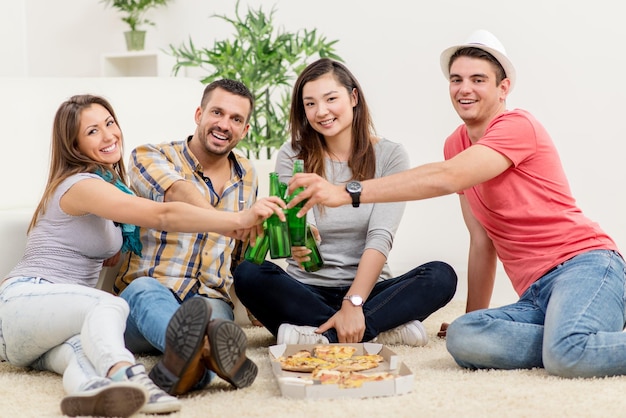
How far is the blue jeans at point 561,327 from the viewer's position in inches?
79.0

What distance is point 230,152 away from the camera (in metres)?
2.62

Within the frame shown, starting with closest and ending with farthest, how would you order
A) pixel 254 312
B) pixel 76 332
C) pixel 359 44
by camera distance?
pixel 76 332, pixel 254 312, pixel 359 44

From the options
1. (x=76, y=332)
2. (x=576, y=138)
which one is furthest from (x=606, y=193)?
(x=76, y=332)

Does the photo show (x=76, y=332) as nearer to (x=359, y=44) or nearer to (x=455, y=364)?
(x=455, y=364)

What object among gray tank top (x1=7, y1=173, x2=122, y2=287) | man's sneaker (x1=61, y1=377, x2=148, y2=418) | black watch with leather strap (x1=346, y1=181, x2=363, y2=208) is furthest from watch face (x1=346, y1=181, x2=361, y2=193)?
man's sneaker (x1=61, y1=377, x2=148, y2=418)

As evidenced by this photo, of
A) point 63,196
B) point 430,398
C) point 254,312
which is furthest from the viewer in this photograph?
point 254,312

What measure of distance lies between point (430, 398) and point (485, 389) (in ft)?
0.54

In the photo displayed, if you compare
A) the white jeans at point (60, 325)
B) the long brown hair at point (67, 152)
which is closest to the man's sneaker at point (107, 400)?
the white jeans at point (60, 325)

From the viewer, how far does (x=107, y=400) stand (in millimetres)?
1652

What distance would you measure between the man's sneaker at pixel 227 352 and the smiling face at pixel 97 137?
2.47 feet

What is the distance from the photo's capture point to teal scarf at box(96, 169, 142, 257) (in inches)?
90.0

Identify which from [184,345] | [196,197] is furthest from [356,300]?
[184,345]

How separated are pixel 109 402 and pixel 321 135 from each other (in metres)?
1.24

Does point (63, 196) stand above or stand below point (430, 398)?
above
